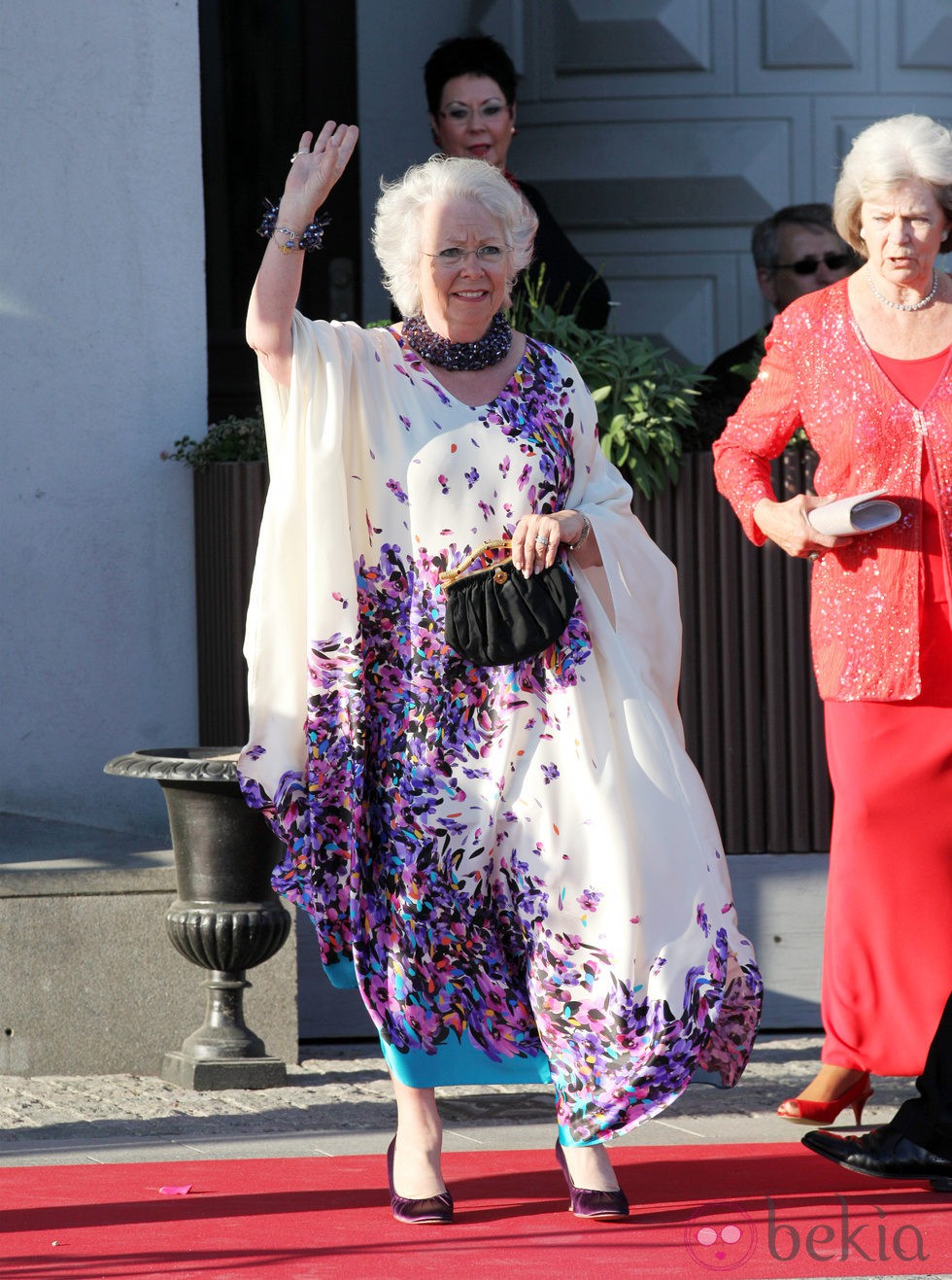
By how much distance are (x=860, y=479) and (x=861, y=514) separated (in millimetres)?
178

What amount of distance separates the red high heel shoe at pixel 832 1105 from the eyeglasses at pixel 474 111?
327cm

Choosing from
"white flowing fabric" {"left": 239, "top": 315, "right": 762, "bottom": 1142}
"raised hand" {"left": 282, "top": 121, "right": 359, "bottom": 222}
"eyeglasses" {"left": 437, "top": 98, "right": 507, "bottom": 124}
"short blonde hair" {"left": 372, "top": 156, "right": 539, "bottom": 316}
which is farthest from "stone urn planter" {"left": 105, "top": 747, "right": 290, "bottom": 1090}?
"eyeglasses" {"left": 437, "top": 98, "right": 507, "bottom": 124}

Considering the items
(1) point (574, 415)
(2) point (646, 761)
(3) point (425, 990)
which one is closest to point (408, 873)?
(3) point (425, 990)

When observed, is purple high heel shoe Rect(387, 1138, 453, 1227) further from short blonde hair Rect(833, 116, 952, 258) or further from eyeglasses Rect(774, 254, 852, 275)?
eyeglasses Rect(774, 254, 852, 275)

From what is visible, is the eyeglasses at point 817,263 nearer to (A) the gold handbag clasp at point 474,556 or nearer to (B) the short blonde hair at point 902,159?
(B) the short blonde hair at point 902,159

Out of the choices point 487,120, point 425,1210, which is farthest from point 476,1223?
point 487,120

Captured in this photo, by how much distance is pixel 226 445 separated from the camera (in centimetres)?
622

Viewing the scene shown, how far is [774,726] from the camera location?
5930mm

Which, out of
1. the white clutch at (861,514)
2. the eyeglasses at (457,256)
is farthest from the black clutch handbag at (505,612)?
the white clutch at (861,514)

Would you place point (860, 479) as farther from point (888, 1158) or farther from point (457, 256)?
point (888, 1158)

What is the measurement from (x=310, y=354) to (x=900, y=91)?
5.08 meters

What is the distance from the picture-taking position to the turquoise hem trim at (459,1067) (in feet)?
12.3

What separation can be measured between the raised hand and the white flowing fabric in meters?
0.25

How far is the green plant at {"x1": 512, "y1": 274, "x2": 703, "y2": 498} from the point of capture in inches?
227
